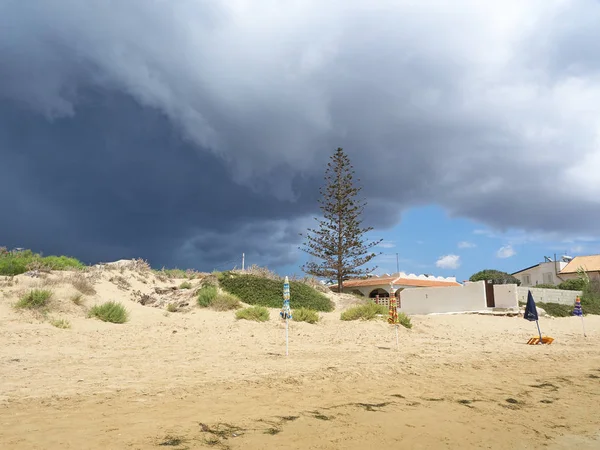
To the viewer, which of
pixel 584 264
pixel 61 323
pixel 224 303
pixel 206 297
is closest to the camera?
pixel 61 323

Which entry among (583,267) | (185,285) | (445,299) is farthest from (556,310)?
(583,267)

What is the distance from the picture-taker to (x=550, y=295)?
3322 centimetres

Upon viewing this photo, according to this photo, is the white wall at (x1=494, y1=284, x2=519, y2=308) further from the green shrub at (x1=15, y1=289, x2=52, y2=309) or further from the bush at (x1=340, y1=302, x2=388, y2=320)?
the green shrub at (x1=15, y1=289, x2=52, y2=309)

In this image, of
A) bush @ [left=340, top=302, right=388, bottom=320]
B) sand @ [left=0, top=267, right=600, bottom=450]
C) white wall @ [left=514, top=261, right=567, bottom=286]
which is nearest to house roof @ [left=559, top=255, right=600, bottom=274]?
white wall @ [left=514, top=261, right=567, bottom=286]

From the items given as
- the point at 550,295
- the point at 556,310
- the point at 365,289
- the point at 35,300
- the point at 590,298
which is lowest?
the point at 556,310

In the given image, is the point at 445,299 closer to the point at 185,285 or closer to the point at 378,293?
the point at 185,285

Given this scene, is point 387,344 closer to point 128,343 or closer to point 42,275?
point 128,343

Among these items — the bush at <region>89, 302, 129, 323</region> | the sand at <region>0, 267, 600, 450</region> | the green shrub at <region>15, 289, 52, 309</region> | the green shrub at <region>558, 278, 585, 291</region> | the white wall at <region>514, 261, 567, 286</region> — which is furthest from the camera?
the white wall at <region>514, 261, 567, 286</region>

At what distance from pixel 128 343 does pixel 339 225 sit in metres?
25.8

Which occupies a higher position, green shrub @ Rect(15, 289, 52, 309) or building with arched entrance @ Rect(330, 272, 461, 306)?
building with arched entrance @ Rect(330, 272, 461, 306)

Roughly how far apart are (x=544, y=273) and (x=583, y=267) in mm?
5224

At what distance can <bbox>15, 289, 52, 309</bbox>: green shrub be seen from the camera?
539 inches

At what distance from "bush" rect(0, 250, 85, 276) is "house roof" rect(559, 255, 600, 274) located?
5719 centimetres

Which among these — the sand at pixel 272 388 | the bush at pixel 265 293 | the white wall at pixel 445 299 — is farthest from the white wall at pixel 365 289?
the sand at pixel 272 388
